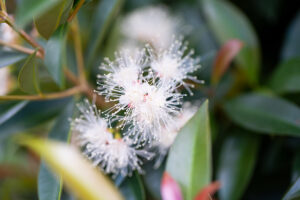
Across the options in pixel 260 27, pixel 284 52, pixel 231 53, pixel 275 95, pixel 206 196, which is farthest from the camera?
pixel 260 27

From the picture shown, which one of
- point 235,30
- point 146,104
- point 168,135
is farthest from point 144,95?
point 235,30

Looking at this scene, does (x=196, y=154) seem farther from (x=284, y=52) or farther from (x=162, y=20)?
(x=162, y=20)

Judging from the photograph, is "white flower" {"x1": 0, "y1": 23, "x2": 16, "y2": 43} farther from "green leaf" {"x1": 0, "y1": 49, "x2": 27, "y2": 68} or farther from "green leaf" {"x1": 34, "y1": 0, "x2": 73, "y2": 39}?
"green leaf" {"x1": 34, "y1": 0, "x2": 73, "y2": 39}

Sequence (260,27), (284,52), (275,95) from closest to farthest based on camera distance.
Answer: (275,95) < (284,52) < (260,27)

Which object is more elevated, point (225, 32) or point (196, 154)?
point (225, 32)

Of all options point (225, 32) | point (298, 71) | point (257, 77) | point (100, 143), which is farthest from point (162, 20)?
point (100, 143)

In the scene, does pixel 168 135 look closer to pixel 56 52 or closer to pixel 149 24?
pixel 56 52
